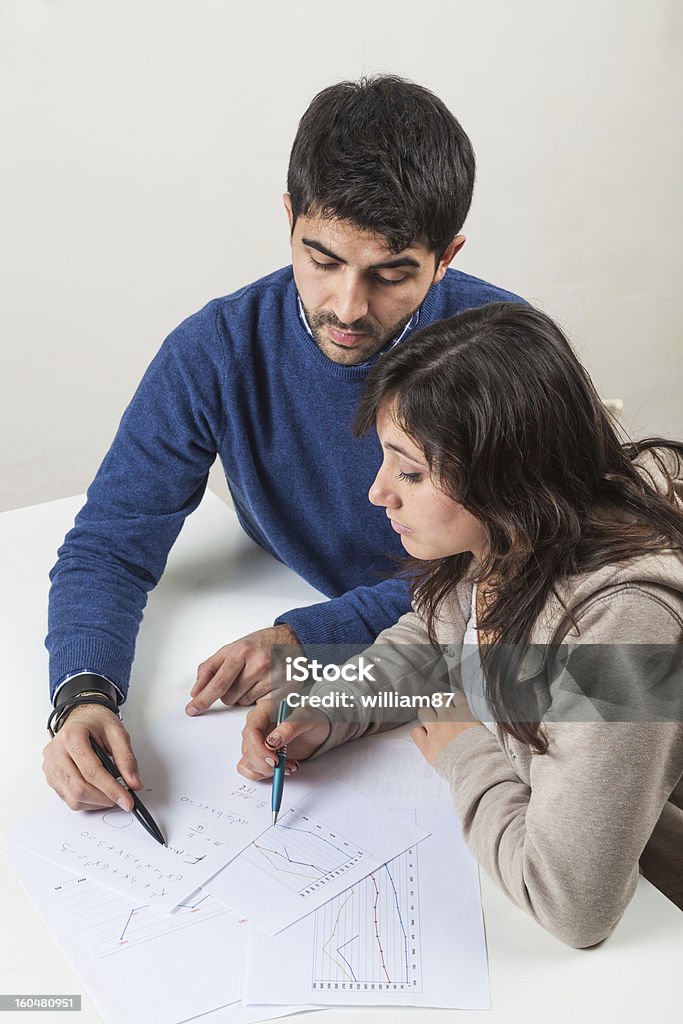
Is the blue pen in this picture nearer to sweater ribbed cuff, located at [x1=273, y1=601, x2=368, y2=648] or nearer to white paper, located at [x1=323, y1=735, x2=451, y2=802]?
white paper, located at [x1=323, y1=735, x2=451, y2=802]

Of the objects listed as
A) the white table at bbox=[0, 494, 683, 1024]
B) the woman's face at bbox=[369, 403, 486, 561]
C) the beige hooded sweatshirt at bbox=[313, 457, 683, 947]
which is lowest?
the white table at bbox=[0, 494, 683, 1024]

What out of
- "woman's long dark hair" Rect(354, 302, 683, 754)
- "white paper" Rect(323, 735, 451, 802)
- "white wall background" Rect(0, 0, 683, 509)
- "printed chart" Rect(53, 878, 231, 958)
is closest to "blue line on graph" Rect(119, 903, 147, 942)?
"printed chart" Rect(53, 878, 231, 958)

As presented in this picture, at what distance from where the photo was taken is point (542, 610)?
936 millimetres

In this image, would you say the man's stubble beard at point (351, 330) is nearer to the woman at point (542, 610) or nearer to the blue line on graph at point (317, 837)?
the woman at point (542, 610)

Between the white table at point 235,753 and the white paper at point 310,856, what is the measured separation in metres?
0.10

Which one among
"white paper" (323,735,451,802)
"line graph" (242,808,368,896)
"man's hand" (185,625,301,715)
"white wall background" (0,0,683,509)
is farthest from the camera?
"white wall background" (0,0,683,509)

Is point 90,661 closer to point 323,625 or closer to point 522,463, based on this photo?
point 323,625

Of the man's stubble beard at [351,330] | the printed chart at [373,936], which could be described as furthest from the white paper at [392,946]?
the man's stubble beard at [351,330]

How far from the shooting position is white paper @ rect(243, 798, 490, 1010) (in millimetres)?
814

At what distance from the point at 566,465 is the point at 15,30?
209cm

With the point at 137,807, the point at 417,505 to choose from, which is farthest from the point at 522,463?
the point at 137,807

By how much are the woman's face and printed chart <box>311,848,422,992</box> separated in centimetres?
31

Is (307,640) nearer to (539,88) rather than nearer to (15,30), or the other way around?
(15,30)

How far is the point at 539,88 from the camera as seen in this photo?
290cm
